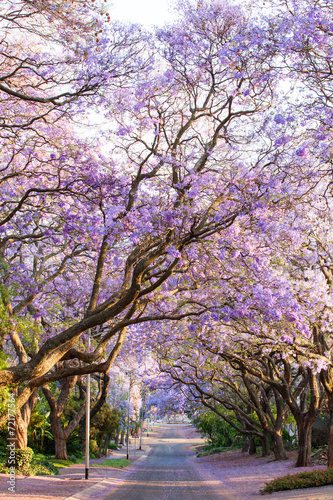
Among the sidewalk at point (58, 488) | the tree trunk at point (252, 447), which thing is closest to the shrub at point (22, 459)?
the sidewalk at point (58, 488)

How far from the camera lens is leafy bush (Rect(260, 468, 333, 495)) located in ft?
33.4

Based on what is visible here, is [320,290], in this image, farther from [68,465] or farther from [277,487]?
[68,465]

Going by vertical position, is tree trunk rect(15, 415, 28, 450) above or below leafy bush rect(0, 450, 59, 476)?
above

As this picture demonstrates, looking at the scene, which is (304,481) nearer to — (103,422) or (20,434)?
(20,434)

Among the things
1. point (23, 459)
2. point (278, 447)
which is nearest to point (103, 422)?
point (278, 447)

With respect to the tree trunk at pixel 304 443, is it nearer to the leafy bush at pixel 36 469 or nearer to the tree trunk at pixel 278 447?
the tree trunk at pixel 278 447

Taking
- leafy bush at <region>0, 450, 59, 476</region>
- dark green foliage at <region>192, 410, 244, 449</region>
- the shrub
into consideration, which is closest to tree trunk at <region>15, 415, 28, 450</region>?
the shrub

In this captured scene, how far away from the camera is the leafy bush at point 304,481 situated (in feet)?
33.4

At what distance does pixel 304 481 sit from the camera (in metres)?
10.5

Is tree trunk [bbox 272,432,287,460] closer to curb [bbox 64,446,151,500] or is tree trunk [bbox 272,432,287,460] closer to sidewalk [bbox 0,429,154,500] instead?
curb [bbox 64,446,151,500]

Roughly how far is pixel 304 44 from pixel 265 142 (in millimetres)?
2685

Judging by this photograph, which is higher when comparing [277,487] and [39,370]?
[39,370]

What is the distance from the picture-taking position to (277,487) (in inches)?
434

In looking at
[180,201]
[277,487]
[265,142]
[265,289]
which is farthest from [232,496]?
[265,142]
